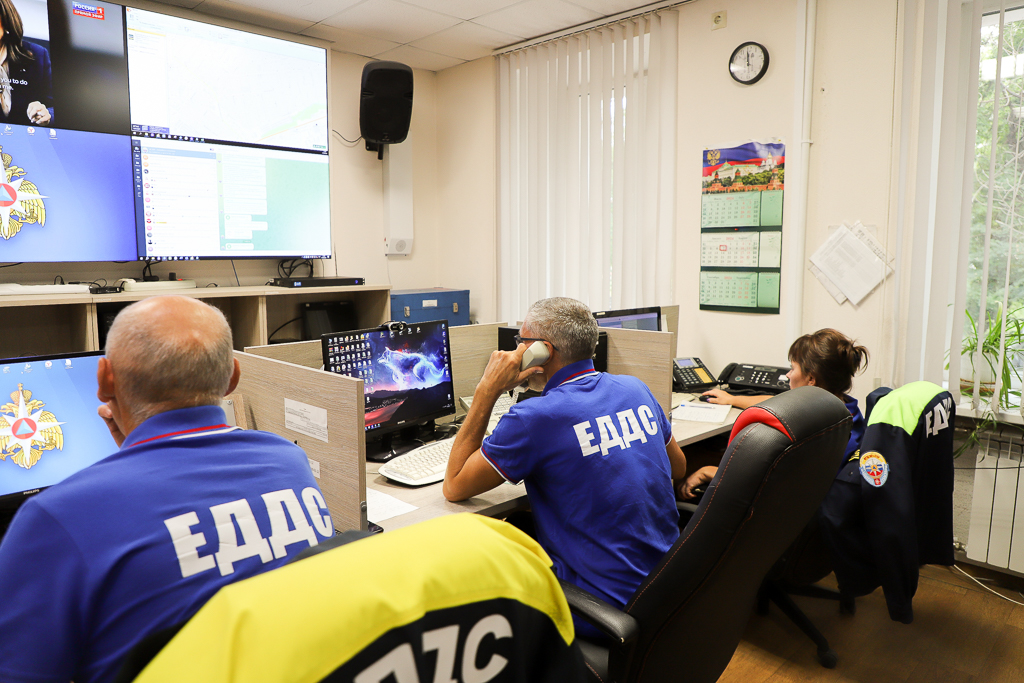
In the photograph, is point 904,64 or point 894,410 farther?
point 904,64

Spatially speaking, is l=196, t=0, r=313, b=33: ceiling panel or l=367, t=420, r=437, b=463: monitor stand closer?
l=367, t=420, r=437, b=463: monitor stand

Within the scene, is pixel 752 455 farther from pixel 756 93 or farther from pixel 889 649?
pixel 756 93

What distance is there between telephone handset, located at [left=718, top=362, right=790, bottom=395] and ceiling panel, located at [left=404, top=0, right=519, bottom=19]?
2.22 metres

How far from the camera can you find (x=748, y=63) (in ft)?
10.6

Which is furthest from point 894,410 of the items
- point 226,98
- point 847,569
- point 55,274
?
point 55,274

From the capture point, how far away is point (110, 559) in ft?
2.70

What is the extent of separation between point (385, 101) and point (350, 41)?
46cm

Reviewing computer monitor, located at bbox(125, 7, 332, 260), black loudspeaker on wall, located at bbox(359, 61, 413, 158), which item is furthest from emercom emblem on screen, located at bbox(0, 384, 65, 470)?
black loudspeaker on wall, located at bbox(359, 61, 413, 158)

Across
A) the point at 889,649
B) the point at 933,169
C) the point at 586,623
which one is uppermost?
the point at 933,169

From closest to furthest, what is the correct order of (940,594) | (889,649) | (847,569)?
(847,569), (889,649), (940,594)

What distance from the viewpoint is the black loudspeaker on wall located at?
4.04m

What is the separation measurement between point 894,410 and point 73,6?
3738mm

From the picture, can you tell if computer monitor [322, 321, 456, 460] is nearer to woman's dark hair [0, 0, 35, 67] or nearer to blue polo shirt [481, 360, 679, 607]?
blue polo shirt [481, 360, 679, 607]

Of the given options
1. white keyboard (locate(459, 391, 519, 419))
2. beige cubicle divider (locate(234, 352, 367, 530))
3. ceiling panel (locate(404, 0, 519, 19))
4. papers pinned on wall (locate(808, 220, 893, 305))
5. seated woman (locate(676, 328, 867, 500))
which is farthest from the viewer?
ceiling panel (locate(404, 0, 519, 19))
